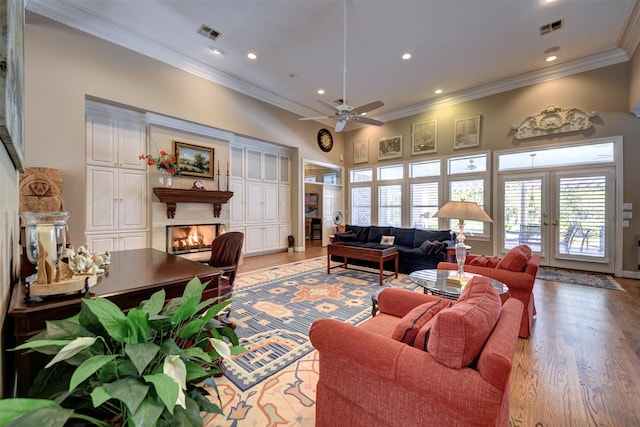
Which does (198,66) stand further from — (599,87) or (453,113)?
(599,87)

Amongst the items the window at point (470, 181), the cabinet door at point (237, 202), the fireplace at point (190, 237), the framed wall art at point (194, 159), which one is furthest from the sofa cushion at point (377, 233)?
the framed wall art at point (194, 159)

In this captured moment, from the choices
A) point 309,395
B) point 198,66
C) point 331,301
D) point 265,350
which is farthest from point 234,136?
point 309,395

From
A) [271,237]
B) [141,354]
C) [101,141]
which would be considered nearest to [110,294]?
[141,354]

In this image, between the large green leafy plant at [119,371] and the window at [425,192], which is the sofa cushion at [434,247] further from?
the large green leafy plant at [119,371]

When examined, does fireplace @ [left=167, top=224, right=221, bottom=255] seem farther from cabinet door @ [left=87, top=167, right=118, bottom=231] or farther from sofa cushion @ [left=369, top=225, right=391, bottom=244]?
sofa cushion @ [left=369, top=225, right=391, bottom=244]

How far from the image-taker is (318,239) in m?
10.1

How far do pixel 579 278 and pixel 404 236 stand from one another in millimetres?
2939

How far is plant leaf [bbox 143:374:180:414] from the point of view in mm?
586

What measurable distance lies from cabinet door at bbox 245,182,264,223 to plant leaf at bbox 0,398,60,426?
6110mm

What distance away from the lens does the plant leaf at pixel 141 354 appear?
0.63 m

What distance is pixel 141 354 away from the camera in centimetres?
66

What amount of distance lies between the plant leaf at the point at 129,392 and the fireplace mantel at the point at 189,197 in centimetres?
489

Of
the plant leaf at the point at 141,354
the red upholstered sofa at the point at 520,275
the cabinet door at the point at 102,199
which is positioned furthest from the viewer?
the cabinet door at the point at 102,199

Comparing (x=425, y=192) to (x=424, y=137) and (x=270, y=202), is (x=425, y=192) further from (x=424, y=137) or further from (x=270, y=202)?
(x=270, y=202)
